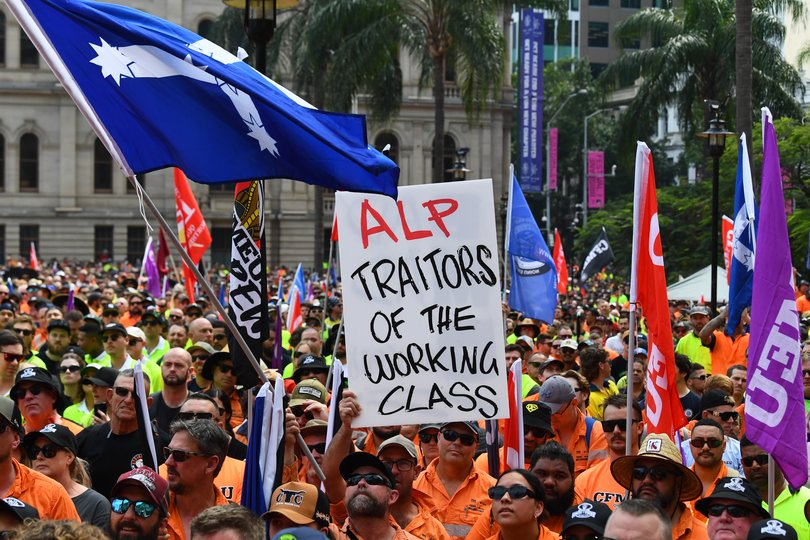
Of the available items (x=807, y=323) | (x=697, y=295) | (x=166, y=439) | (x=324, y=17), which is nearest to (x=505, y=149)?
(x=324, y=17)

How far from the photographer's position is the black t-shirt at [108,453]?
7719mm

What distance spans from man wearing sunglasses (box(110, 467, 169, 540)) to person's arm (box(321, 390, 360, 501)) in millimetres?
1230

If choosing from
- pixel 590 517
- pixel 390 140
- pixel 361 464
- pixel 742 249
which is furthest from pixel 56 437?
pixel 390 140

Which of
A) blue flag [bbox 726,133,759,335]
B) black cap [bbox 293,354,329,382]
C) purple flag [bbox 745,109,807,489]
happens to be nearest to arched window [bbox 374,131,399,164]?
blue flag [bbox 726,133,759,335]

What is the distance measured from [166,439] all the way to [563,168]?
2673 inches

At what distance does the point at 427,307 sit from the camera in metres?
7.04

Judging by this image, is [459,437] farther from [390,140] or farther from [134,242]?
[134,242]

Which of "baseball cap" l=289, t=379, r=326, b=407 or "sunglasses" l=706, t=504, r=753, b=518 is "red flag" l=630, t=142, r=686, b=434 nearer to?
"sunglasses" l=706, t=504, r=753, b=518

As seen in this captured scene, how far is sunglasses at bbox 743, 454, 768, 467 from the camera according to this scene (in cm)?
736

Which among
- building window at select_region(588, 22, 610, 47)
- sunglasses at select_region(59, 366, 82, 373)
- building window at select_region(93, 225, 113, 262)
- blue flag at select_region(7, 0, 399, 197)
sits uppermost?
building window at select_region(588, 22, 610, 47)

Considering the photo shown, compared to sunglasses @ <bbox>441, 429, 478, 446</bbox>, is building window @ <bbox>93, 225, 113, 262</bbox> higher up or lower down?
higher up

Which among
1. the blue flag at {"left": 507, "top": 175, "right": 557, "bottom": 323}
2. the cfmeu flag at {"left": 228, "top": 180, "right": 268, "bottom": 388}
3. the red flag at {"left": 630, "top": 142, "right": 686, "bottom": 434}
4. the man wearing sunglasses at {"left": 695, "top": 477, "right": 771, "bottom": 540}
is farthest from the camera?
the blue flag at {"left": 507, "top": 175, "right": 557, "bottom": 323}

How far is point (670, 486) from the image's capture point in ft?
21.2

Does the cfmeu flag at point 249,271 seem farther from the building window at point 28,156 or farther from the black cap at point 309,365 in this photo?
the building window at point 28,156
